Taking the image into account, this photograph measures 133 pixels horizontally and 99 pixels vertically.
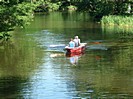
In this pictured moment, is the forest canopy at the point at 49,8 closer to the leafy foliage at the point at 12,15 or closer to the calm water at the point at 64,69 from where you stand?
the leafy foliage at the point at 12,15

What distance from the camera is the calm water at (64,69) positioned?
79.8ft

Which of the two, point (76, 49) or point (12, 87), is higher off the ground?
point (76, 49)

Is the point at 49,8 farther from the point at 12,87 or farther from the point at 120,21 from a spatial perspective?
the point at 12,87

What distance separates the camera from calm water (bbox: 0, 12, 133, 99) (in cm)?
2433

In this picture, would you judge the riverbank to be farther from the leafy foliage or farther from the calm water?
the leafy foliage

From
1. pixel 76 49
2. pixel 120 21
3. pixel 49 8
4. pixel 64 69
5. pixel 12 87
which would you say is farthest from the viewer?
pixel 49 8

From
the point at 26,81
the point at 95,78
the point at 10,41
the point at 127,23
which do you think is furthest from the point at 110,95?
the point at 127,23

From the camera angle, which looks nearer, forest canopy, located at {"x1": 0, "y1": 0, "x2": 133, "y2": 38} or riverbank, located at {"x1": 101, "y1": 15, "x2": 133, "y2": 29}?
forest canopy, located at {"x1": 0, "y1": 0, "x2": 133, "y2": 38}

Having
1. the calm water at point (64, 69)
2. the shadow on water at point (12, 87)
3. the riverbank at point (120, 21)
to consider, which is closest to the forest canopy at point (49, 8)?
the calm water at point (64, 69)

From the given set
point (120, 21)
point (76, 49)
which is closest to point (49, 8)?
point (120, 21)

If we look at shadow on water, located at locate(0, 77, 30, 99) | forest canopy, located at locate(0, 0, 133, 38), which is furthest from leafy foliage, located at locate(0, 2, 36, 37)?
shadow on water, located at locate(0, 77, 30, 99)

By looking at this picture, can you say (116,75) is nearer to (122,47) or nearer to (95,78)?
(95,78)

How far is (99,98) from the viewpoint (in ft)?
74.7

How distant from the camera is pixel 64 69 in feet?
103
